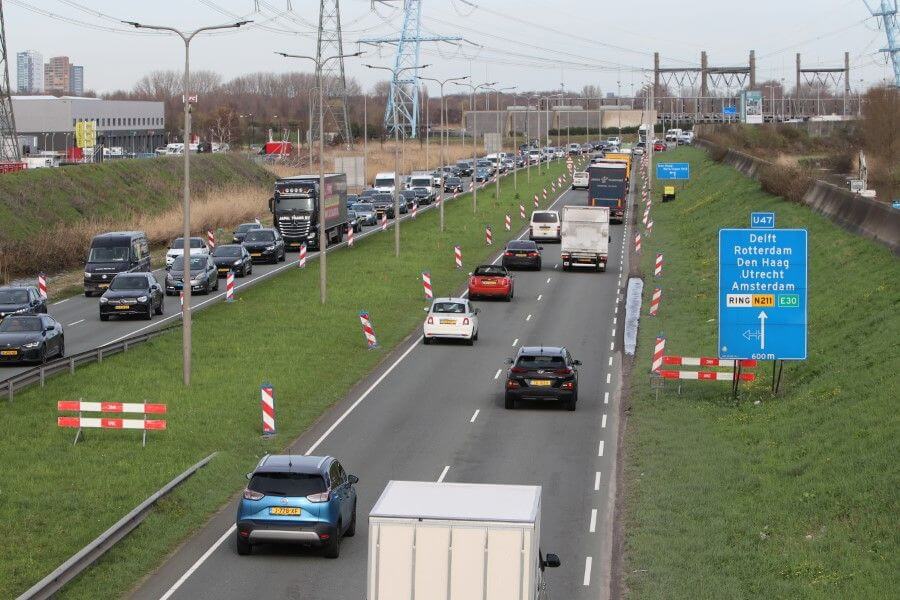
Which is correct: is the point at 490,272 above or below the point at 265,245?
below

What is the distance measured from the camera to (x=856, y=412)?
94.3ft

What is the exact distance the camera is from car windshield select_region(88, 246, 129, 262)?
5906 cm

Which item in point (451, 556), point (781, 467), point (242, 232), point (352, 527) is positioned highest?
point (242, 232)

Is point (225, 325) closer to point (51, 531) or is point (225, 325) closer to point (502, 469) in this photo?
point (502, 469)

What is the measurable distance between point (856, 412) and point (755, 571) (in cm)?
949

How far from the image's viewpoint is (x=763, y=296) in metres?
34.3

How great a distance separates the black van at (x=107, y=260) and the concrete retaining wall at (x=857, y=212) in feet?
99.9

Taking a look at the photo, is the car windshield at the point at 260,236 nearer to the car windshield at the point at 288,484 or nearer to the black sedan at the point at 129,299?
the black sedan at the point at 129,299

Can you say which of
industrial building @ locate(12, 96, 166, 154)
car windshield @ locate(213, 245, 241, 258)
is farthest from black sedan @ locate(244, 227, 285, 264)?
industrial building @ locate(12, 96, 166, 154)

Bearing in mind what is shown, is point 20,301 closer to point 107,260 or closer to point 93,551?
point 107,260

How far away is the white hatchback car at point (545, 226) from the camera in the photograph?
268ft

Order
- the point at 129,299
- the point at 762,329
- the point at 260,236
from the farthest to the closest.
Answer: the point at 260,236
the point at 129,299
the point at 762,329

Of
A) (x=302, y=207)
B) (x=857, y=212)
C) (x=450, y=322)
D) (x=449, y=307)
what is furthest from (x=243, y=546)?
(x=302, y=207)

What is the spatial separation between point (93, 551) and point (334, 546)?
358 centimetres
